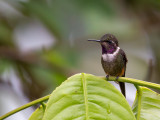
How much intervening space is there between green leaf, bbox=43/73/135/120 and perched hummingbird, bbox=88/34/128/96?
1.22 metres

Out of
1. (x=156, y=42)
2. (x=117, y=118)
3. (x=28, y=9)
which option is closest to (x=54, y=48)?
(x=28, y=9)

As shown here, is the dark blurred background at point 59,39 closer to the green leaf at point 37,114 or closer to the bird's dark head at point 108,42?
the bird's dark head at point 108,42

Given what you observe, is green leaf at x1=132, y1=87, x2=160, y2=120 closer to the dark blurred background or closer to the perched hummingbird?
the perched hummingbird

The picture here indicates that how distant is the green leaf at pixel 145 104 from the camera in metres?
1.35

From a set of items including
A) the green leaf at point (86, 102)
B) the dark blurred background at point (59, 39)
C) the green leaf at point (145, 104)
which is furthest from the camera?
the dark blurred background at point (59, 39)

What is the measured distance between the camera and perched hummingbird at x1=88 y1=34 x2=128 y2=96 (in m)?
2.51

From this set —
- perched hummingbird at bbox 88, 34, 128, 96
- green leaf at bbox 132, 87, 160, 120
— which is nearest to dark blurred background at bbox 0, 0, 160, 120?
perched hummingbird at bbox 88, 34, 128, 96

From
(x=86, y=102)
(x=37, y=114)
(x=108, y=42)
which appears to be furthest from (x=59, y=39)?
(x=86, y=102)

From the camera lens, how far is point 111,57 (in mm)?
2570

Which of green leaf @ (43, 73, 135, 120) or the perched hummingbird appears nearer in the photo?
green leaf @ (43, 73, 135, 120)

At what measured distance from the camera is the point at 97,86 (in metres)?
1.27

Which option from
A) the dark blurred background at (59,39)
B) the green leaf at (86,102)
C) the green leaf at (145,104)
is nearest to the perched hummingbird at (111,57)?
the dark blurred background at (59,39)

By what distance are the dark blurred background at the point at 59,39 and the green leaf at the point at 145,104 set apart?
5.21 feet

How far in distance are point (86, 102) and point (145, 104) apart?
1.10ft
